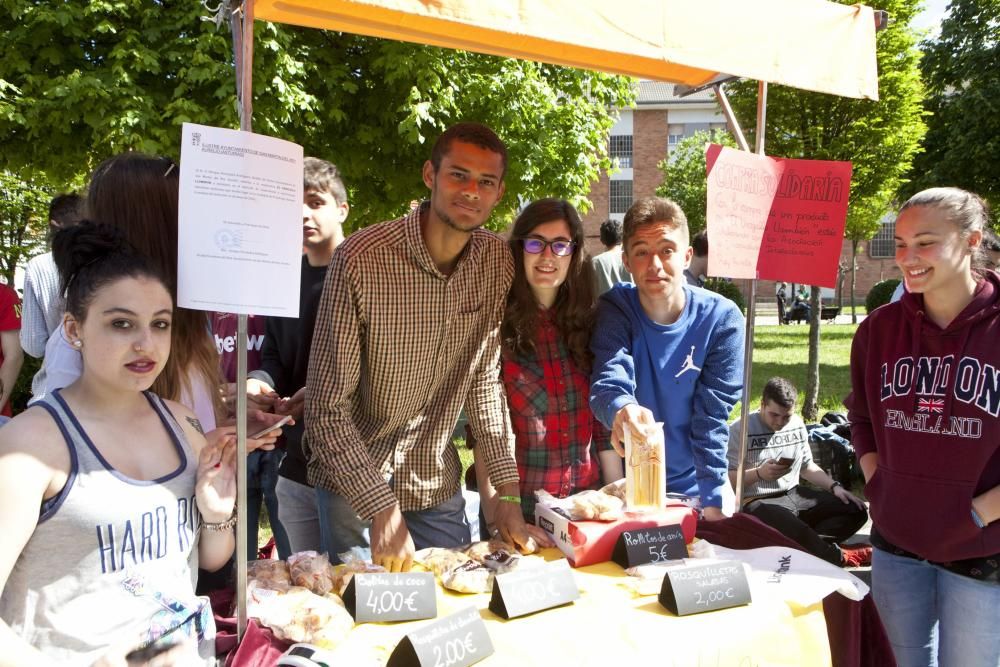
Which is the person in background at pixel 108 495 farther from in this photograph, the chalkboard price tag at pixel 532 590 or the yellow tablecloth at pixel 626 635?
the chalkboard price tag at pixel 532 590

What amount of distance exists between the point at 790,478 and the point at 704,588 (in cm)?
303

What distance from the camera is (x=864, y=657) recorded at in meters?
1.83

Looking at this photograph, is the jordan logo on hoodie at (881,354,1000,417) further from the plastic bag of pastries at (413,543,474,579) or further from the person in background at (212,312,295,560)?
the person in background at (212,312,295,560)

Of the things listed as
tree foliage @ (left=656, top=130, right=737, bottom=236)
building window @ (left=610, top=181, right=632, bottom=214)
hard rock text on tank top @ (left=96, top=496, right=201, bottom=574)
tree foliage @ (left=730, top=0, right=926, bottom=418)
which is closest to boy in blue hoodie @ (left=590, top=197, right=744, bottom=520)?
hard rock text on tank top @ (left=96, top=496, right=201, bottom=574)

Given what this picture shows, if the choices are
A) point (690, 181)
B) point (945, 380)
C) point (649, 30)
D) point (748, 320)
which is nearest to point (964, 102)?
point (748, 320)

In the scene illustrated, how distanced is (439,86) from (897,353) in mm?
4688

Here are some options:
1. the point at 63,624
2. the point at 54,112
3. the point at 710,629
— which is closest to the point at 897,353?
the point at 710,629

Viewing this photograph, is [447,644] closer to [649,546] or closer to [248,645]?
[248,645]

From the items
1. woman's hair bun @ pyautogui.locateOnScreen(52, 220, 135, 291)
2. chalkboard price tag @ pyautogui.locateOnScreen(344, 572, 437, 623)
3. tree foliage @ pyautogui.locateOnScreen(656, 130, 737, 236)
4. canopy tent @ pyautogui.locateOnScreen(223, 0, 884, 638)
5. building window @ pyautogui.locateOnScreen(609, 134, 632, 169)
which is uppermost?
building window @ pyautogui.locateOnScreen(609, 134, 632, 169)

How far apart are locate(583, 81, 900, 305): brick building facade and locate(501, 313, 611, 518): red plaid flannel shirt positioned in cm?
3060

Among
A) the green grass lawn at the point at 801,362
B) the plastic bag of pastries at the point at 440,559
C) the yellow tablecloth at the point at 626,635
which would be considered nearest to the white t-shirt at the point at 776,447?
the green grass lawn at the point at 801,362

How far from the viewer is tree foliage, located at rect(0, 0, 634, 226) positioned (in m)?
5.23

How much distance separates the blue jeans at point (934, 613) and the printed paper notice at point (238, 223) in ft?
6.14

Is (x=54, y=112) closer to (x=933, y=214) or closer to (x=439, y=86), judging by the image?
(x=439, y=86)
